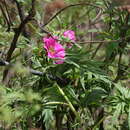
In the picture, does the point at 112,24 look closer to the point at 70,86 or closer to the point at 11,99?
the point at 70,86

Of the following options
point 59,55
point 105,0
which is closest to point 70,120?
point 59,55

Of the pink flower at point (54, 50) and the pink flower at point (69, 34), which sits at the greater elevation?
the pink flower at point (69, 34)

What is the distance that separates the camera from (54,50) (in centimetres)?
150

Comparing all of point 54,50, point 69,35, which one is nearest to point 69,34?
point 69,35

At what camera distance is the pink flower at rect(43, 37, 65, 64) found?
1.53 metres

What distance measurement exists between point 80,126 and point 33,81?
0.30m

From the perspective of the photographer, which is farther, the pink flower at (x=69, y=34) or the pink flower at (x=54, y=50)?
the pink flower at (x=69, y=34)

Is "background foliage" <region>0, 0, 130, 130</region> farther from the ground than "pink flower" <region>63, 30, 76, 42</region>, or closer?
closer

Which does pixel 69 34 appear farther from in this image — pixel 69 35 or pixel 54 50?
pixel 54 50

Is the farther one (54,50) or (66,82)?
(66,82)

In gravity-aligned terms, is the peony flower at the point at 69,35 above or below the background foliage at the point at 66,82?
above

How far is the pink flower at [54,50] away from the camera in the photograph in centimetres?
153

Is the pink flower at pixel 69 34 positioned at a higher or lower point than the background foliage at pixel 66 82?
higher

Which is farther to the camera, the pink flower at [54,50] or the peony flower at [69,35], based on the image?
the peony flower at [69,35]
